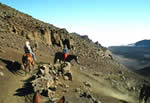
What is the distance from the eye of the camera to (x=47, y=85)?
1266 cm

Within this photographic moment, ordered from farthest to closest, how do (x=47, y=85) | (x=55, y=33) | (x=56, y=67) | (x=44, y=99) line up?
(x=55, y=33)
(x=56, y=67)
(x=47, y=85)
(x=44, y=99)

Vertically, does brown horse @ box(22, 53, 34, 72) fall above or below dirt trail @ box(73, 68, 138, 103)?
above

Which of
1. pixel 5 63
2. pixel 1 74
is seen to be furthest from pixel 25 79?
pixel 5 63

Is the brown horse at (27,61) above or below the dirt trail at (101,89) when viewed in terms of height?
above

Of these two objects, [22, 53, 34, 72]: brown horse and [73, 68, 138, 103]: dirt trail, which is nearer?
[22, 53, 34, 72]: brown horse

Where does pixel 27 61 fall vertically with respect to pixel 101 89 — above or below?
above

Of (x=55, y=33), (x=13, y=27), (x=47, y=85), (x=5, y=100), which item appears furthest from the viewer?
(x=55, y=33)

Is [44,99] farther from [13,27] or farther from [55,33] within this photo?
[55,33]

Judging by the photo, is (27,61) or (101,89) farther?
(101,89)

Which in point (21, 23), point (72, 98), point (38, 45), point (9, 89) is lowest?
point (72, 98)

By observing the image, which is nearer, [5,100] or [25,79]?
[5,100]

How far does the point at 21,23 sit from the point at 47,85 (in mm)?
22012

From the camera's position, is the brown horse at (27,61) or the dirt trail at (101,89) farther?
the dirt trail at (101,89)

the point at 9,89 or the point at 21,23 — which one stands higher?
the point at 21,23
